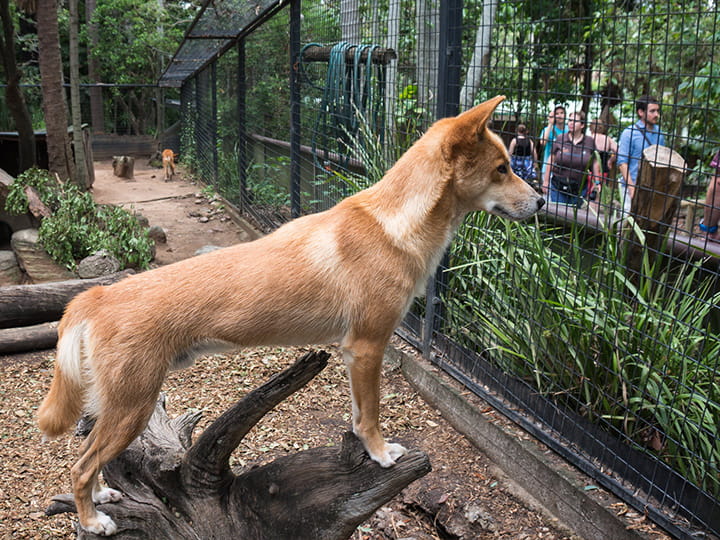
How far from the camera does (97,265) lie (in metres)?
6.68

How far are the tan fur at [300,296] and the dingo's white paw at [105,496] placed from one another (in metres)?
0.10

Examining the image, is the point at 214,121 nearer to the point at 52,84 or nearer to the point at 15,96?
the point at 15,96

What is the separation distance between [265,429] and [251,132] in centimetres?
645

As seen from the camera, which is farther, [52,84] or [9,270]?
[52,84]

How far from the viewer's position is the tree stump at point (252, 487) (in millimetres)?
2873

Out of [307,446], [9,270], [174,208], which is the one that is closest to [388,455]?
[307,446]

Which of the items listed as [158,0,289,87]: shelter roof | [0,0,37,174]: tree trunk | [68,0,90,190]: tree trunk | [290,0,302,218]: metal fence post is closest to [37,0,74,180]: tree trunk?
[68,0,90,190]: tree trunk

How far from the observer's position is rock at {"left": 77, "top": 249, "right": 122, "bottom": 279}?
6660 millimetres

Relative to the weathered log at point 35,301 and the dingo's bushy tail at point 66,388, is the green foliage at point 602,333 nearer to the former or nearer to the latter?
the dingo's bushy tail at point 66,388

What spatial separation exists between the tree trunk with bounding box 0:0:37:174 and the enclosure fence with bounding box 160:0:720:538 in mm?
4041

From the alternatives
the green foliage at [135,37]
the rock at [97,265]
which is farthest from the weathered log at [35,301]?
the green foliage at [135,37]

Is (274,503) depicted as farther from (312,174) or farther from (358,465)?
(312,174)

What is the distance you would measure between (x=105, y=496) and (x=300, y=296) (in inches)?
52.9

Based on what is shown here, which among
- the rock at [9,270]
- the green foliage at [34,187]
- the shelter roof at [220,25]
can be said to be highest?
the shelter roof at [220,25]
